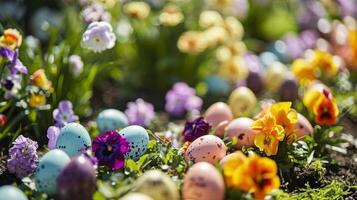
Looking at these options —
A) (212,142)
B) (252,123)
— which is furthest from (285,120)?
(212,142)

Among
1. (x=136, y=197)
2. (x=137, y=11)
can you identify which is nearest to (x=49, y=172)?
(x=136, y=197)

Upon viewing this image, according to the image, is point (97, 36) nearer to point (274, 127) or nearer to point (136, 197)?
point (274, 127)

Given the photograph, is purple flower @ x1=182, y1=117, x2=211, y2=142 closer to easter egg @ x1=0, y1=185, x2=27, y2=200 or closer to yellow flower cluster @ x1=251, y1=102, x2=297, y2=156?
yellow flower cluster @ x1=251, y1=102, x2=297, y2=156

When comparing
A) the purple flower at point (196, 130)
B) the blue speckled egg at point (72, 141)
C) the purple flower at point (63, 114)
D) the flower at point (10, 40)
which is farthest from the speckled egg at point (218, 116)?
the flower at point (10, 40)

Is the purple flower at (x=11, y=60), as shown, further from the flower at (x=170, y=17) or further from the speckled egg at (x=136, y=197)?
the flower at (x=170, y=17)

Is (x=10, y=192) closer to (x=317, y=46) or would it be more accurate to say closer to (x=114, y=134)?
(x=114, y=134)

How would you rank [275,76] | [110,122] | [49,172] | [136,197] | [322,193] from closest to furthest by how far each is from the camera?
1. [136,197]
2. [49,172]
3. [322,193]
4. [110,122]
5. [275,76]
